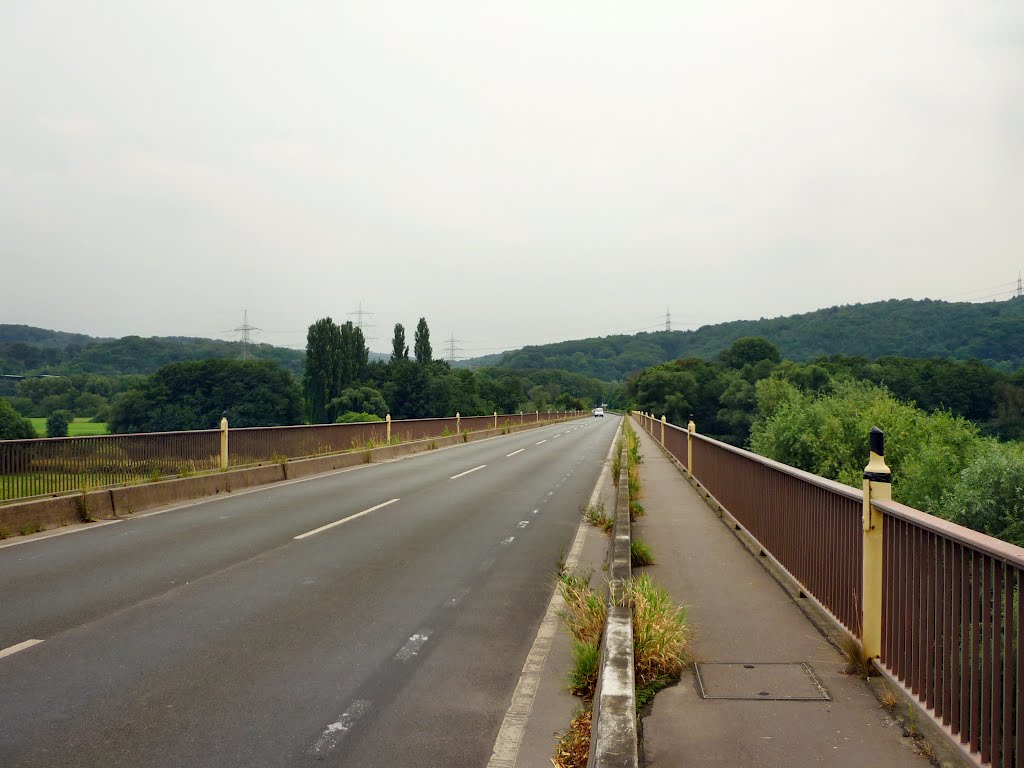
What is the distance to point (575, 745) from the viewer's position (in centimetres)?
390

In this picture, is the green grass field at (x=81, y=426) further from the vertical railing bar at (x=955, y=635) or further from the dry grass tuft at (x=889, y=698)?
the vertical railing bar at (x=955, y=635)

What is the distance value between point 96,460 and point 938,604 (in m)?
12.8

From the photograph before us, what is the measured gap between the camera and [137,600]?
684cm

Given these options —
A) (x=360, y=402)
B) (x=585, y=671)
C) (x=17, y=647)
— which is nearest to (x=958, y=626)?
(x=585, y=671)

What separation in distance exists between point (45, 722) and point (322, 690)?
1561 millimetres

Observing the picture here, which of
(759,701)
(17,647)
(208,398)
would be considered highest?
(208,398)

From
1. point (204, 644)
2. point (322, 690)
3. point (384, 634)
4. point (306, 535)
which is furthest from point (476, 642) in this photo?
point (306, 535)

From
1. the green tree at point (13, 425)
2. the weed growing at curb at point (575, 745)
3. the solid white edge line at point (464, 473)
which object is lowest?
the green tree at point (13, 425)

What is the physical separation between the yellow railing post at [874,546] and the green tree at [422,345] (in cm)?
11714

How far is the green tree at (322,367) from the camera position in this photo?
10481 cm

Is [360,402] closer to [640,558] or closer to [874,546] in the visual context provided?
[640,558]

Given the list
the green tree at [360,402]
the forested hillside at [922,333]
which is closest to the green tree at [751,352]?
the forested hillside at [922,333]

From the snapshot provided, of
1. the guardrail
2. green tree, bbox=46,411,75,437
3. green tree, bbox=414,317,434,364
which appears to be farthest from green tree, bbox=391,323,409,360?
the guardrail

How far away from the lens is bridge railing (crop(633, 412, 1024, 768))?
10.1ft
